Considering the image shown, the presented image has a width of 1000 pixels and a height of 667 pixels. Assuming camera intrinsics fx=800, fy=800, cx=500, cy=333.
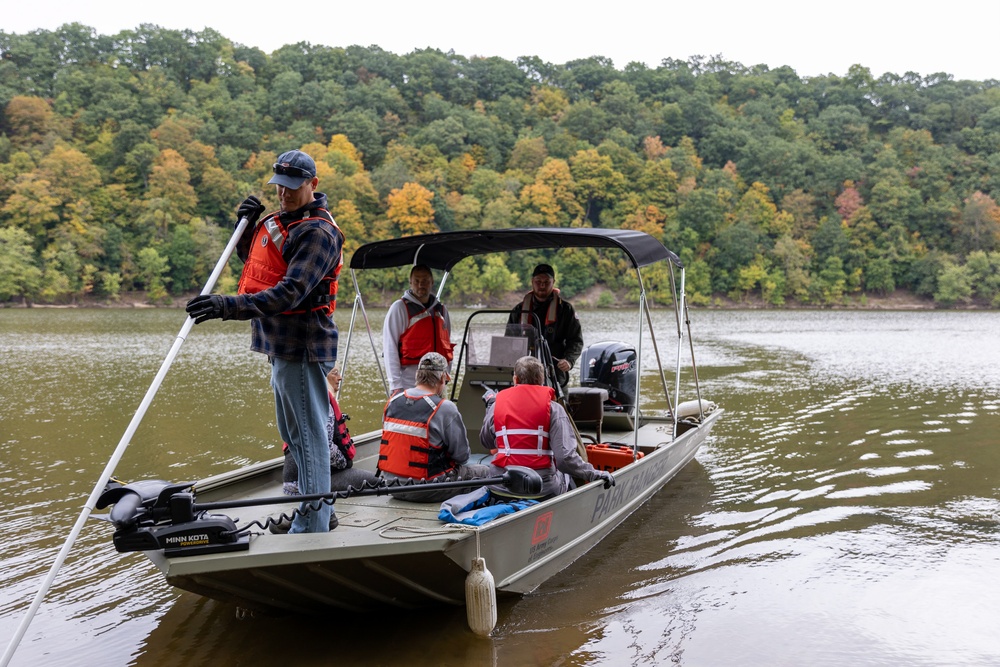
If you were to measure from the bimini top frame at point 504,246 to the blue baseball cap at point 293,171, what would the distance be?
106 inches

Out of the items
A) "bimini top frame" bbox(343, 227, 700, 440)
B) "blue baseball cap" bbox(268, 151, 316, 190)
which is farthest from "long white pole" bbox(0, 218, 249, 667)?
"bimini top frame" bbox(343, 227, 700, 440)

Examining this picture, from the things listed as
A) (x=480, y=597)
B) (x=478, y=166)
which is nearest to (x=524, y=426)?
(x=480, y=597)

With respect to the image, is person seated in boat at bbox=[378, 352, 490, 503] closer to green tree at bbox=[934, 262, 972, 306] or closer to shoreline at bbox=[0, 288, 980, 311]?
shoreline at bbox=[0, 288, 980, 311]

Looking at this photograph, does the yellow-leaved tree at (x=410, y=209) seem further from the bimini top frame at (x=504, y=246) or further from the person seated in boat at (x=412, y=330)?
the person seated in boat at (x=412, y=330)

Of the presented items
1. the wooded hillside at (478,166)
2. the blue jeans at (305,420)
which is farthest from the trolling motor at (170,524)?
the wooded hillside at (478,166)

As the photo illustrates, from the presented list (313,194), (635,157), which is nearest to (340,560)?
(313,194)

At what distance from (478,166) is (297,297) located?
82052 millimetres

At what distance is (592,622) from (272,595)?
2028mm

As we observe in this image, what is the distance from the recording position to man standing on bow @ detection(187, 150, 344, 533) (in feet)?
12.9

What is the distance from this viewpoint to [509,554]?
4.83 m

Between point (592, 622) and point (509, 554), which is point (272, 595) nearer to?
point (509, 554)

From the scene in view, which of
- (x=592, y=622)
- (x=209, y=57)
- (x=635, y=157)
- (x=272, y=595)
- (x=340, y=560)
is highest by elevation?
(x=209, y=57)

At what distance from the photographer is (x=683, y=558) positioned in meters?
6.36

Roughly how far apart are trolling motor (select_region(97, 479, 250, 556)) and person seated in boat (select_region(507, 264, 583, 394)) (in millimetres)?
4330
